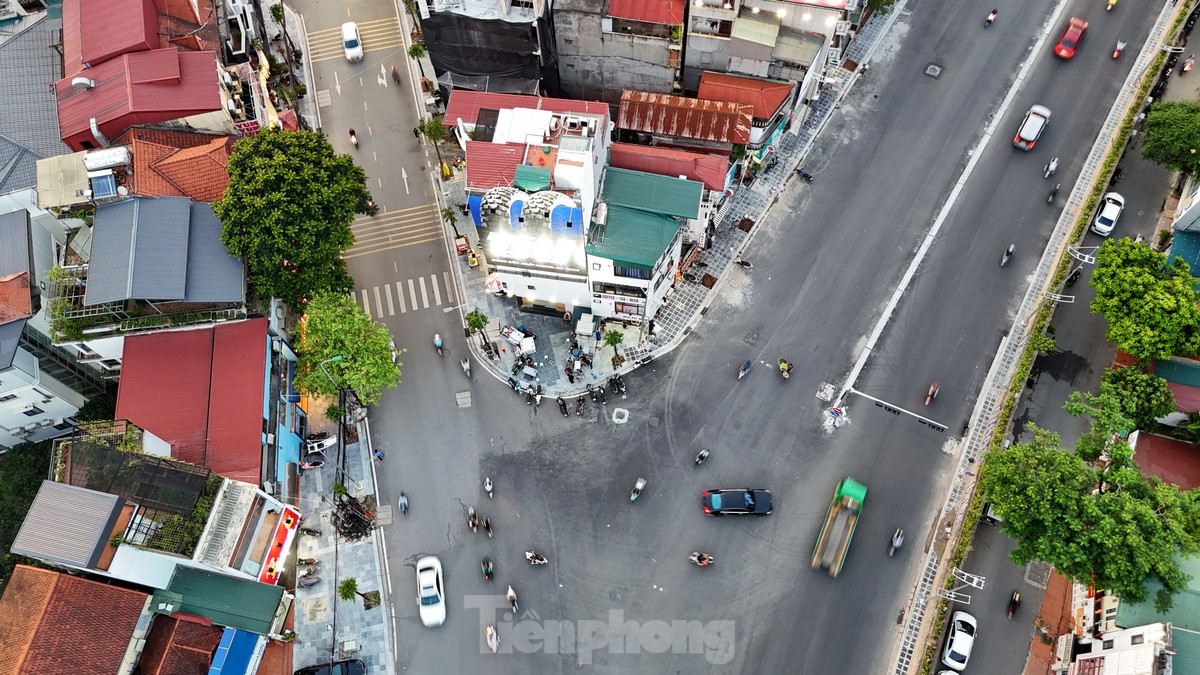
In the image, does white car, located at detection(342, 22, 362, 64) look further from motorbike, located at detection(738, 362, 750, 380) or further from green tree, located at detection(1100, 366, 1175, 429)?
green tree, located at detection(1100, 366, 1175, 429)

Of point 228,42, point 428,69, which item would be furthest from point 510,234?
point 228,42

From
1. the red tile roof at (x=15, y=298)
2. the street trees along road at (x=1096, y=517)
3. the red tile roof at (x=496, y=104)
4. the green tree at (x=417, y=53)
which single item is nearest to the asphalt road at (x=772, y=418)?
the green tree at (x=417, y=53)

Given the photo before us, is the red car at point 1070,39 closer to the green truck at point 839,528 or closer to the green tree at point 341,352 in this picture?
the green truck at point 839,528

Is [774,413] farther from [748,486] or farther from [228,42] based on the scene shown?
[228,42]

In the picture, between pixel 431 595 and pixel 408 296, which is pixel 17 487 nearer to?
pixel 431 595

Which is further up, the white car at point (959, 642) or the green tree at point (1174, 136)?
the green tree at point (1174, 136)

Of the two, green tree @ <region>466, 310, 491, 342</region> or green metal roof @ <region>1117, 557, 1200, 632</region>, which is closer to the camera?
green metal roof @ <region>1117, 557, 1200, 632</region>

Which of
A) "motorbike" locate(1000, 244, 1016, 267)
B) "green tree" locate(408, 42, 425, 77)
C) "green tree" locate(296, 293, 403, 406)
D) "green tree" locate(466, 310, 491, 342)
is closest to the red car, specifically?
"motorbike" locate(1000, 244, 1016, 267)
